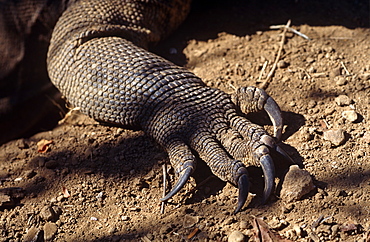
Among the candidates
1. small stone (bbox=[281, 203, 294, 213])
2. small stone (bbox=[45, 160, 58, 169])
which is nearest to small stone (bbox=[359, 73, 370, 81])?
small stone (bbox=[281, 203, 294, 213])

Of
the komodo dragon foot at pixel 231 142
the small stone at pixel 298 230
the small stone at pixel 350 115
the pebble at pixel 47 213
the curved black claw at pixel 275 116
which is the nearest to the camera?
the small stone at pixel 298 230

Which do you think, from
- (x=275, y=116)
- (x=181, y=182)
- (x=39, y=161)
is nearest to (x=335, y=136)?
(x=275, y=116)

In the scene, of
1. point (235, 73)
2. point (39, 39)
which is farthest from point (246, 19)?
point (39, 39)

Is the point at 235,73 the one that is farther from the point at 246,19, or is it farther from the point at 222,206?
the point at 222,206

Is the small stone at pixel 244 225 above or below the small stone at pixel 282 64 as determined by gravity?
below

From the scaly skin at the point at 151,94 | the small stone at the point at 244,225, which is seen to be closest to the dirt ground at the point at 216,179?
the small stone at the point at 244,225

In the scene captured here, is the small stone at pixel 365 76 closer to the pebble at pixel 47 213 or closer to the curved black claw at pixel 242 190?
the curved black claw at pixel 242 190

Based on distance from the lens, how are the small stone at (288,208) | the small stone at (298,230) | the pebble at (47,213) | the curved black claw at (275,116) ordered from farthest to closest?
1. the curved black claw at (275,116)
2. the pebble at (47,213)
3. the small stone at (288,208)
4. the small stone at (298,230)
